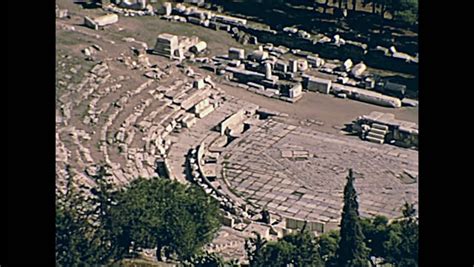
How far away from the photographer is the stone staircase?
14148 mm

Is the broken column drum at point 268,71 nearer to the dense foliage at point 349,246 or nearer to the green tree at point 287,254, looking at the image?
the dense foliage at point 349,246

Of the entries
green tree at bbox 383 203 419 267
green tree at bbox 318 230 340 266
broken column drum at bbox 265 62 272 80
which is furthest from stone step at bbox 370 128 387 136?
green tree at bbox 318 230 340 266

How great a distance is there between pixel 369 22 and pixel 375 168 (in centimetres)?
626

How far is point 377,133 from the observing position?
1424 cm

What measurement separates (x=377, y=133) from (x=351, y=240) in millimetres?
4678

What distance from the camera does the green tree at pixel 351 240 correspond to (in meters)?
9.70

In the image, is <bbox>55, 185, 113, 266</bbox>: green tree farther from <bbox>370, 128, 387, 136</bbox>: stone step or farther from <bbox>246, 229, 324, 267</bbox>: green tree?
<bbox>370, 128, 387, 136</bbox>: stone step

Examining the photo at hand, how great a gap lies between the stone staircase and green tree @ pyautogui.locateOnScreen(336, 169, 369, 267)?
443 cm

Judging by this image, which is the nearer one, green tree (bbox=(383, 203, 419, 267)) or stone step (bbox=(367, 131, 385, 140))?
green tree (bbox=(383, 203, 419, 267))

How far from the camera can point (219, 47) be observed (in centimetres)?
1789

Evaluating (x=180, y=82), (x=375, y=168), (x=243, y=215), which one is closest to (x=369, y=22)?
(x=180, y=82)

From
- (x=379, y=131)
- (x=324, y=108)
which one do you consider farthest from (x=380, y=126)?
(x=324, y=108)

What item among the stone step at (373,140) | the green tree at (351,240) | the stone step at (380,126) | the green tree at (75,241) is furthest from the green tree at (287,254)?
the stone step at (380,126)
